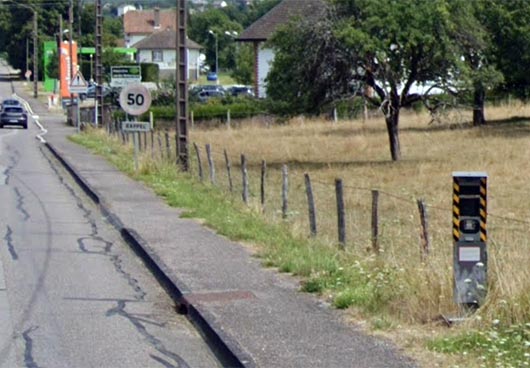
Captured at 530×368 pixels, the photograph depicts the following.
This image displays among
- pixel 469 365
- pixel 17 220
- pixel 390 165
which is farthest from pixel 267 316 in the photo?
pixel 390 165

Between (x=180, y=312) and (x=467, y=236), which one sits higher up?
(x=467, y=236)

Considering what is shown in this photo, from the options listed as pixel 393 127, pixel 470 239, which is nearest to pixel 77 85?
pixel 393 127

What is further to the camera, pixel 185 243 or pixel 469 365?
pixel 185 243

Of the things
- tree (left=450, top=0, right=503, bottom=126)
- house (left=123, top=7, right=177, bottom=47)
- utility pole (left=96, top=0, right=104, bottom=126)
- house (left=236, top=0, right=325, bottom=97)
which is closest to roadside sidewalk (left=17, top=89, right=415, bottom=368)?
tree (left=450, top=0, right=503, bottom=126)

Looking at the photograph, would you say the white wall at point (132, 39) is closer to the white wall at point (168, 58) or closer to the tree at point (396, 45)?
the white wall at point (168, 58)

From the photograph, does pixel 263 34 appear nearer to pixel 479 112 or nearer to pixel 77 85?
pixel 479 112

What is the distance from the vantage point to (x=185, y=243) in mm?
16453

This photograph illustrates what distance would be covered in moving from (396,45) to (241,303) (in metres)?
25.3

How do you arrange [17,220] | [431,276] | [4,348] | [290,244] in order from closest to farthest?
[4,348]
[431,276]
[290,244]
[17,220]

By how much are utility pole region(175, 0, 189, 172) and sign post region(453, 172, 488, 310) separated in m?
20.1

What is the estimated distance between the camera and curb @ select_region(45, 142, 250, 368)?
9461 millimetres

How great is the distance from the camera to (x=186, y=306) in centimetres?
1189

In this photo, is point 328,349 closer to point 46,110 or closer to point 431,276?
point 431,276

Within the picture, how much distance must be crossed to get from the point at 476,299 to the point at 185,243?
22.8 feet
